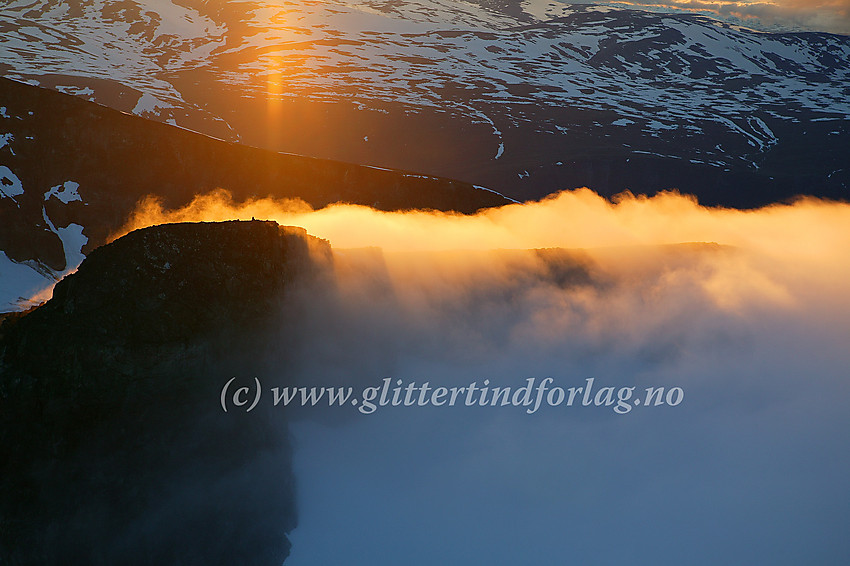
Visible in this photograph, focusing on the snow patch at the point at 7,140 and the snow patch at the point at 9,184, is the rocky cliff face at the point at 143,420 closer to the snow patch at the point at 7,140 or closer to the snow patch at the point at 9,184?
the snow patch at the point at 9,184

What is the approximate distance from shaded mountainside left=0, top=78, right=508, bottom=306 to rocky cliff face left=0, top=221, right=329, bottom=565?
47150 mm

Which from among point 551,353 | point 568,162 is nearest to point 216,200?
point 551,353

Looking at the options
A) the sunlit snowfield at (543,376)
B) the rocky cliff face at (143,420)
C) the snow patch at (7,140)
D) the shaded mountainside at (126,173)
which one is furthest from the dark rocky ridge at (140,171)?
the rocky cliff face at (143,420)

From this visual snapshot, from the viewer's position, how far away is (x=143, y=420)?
17.4 m

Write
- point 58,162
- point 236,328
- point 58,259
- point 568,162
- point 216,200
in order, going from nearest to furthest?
point 236,328 < point 58,259 < point 58,162 < point 216,200 < point 568,162

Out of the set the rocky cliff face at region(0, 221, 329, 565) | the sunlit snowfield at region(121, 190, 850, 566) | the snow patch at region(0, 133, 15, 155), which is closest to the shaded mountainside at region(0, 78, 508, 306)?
the snow patch at region(0, 133, 15, 155)

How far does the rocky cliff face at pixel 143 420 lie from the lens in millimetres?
16750

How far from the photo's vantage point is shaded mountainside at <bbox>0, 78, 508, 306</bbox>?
63469mm

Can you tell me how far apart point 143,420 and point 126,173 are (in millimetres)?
55046

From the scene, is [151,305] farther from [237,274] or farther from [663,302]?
[663,302]

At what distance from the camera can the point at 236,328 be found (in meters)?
18.9

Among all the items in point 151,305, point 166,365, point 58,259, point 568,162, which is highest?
point 151,305

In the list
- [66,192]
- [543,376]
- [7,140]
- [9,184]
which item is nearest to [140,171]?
[66,192]

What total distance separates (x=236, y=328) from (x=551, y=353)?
1063cm
